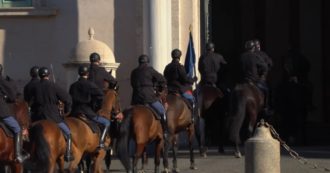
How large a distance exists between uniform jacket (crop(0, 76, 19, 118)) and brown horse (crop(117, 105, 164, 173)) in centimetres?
199

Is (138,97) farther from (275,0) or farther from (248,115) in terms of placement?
(275,0)

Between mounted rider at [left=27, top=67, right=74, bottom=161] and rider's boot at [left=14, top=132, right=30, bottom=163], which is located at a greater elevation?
mounted rider at [left=27, top=67, right=74, bottom=161]

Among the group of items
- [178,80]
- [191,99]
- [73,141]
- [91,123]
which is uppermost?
[178,80]

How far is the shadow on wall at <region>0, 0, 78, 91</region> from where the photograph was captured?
31.8 metres

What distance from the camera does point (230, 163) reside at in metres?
26.6

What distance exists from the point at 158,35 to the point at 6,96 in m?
8.71

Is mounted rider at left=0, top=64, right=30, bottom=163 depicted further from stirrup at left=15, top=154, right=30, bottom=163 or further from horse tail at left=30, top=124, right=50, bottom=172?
horse tail at left=30, top=124, right=50, bottom=172

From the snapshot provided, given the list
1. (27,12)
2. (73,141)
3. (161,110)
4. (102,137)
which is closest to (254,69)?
(161,110)

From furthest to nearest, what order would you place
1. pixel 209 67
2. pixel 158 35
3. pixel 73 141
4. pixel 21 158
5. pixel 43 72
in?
1. pixel 158 35
2. pixel 209 67
3. pixel 43 72
4. pixel 73 141
5. pixel 21 158

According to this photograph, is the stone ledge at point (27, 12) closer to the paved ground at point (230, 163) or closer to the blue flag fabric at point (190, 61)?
the blue flag fabric at point (190, 61)

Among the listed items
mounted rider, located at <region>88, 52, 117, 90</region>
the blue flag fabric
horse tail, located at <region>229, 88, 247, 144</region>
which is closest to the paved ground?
horse tail, located at <region>229, 88, 247, 144</region>

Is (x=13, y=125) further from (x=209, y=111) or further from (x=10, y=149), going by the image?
(x=209, y=111)

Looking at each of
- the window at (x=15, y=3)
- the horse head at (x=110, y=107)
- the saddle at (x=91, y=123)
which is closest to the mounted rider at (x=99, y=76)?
the horse head at (x=110, y=107)

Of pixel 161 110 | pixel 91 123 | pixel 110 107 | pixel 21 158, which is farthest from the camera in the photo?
pixel 161 110
